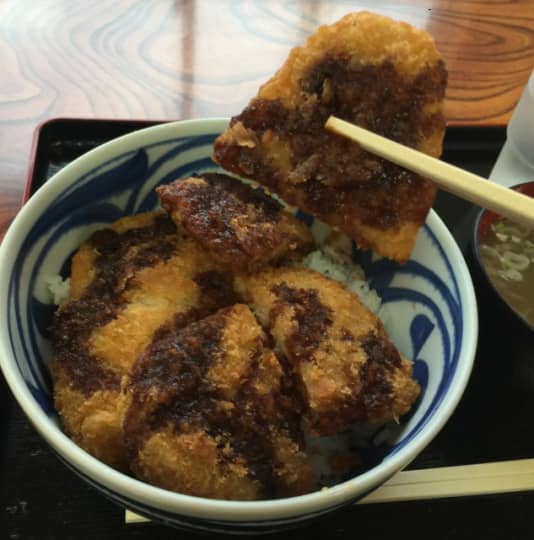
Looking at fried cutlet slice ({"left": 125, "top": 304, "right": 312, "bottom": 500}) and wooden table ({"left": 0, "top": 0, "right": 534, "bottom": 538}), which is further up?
wooden table ({"left": 0, "top": 0, "right": 534, "bottom": 538})

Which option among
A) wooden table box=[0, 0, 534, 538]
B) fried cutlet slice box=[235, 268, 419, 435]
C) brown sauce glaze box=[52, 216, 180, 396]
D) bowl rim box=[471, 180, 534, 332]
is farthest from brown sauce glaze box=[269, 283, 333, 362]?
wooden table box=[0, 0, 534, 538]

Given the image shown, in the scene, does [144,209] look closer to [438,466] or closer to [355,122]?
[355,122]

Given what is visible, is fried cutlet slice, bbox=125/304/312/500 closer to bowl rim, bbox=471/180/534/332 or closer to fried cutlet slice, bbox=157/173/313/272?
fried cutlet slice, bbox=157/173/313/272

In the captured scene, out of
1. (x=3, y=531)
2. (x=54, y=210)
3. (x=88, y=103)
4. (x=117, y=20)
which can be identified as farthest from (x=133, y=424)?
(x=117, y=20)

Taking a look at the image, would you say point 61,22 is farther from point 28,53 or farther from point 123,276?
point 123,276

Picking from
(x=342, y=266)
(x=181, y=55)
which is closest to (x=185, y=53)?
(x=181, y=55)

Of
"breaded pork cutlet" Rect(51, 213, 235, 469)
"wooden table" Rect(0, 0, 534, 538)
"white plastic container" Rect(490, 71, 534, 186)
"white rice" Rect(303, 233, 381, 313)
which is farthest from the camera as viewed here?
"wooden table" Rect(0, 0, 534, 538)
